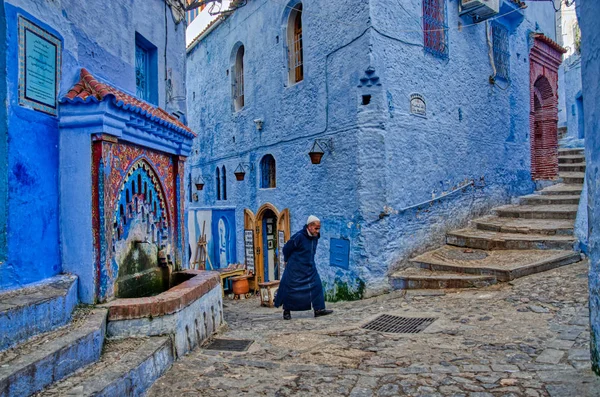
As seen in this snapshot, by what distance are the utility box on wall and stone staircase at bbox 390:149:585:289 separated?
3.07 feet

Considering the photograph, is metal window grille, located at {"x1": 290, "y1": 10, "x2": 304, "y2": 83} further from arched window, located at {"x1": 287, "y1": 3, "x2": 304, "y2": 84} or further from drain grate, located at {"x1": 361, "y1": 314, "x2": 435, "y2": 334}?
drain grate, located at {"x1": 361, "y1": 314, "x2": 435, "y2": 334}

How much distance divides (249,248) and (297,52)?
506 centimetres

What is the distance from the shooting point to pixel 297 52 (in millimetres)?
10469

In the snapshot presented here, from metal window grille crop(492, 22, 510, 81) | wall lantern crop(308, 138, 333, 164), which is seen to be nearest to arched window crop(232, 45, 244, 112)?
wall lantern crop(308, 138, 333, 164)

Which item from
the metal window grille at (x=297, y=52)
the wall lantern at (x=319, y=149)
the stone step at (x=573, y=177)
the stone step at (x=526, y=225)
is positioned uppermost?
the metal window grille at (x=297, y=52)

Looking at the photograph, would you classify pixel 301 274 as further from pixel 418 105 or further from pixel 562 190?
pixel 562 190

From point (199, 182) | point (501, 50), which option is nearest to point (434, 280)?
point (501, 50)

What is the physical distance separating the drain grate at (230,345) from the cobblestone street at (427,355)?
0.11 m

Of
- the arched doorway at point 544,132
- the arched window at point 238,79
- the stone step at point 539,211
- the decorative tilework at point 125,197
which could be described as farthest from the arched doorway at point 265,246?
the arched doorway at point 544,132

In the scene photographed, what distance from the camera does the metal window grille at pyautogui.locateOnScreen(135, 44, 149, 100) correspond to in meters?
6.27

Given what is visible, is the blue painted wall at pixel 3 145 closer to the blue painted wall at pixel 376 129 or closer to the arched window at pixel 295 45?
the blue painted wall at pixel 376 129

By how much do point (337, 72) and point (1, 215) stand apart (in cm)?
664

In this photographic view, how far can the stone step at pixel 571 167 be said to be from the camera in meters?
12.9

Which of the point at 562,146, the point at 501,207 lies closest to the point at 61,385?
the point at 501,207
